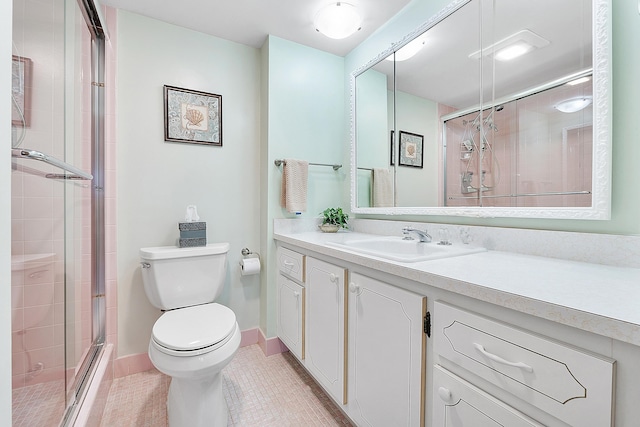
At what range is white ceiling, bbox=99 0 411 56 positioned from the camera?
1687 millimetres

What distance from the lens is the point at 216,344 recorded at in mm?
1216

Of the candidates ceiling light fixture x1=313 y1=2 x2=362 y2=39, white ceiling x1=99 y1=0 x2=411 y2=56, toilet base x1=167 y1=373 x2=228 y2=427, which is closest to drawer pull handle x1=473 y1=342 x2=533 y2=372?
toilet base x1=167 y1=373 x2=228 y2=427

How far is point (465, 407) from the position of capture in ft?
2.50

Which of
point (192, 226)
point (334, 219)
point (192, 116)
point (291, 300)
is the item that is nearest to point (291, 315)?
point (291, 300)

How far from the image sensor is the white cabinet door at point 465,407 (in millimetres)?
672

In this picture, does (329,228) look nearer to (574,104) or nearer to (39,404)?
(574,104)

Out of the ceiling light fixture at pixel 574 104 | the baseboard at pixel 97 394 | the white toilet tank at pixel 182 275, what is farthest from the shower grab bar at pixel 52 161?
the ceiling light fixture at pixel 574 104

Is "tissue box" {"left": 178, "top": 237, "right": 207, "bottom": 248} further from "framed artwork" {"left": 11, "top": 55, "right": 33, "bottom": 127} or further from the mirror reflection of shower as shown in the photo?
the mirror reflection of shower

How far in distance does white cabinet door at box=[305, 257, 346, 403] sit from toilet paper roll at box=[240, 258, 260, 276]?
56 centimetres

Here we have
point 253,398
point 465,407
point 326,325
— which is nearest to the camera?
point 465,407

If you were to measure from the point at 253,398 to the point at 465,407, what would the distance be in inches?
47.4

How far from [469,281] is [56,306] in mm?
1483

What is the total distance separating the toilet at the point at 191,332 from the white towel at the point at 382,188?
3.61 ft

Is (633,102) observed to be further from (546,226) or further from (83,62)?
(83,62)
